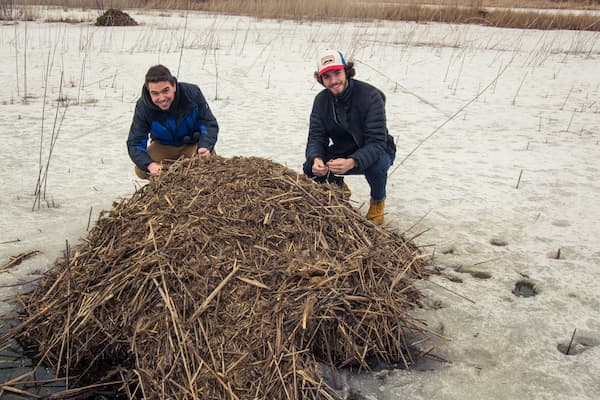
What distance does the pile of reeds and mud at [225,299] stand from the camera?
2.01 m

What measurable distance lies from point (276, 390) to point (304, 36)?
12.4m

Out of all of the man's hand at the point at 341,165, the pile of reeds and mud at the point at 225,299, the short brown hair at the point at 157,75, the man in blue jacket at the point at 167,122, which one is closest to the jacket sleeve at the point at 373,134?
the man's hand at the point at 341,165

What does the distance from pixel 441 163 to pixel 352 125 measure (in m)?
1.91

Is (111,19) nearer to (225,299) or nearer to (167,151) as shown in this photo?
(167,151)

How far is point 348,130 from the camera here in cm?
348

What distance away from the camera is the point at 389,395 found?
6.70 ft

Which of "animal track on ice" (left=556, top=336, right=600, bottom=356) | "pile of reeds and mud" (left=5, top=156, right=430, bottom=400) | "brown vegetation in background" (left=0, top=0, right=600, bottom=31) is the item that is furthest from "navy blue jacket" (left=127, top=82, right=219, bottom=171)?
"brown vegetation in background" (left=0, top=0, right=600, bottom=31)

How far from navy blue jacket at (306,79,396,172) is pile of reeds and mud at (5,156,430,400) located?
861 mm

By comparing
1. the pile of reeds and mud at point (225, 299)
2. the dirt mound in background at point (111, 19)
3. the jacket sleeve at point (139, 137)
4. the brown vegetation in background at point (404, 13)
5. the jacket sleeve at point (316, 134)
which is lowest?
the pile of reeds and mud at point (225, 299)

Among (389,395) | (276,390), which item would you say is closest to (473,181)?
(389,395)

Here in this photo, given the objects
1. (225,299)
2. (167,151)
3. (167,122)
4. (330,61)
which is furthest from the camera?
(167,151)

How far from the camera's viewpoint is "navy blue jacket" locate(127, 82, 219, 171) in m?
3.49

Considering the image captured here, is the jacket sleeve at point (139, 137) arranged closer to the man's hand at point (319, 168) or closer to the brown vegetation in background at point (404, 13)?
the man's hand at point (319, 168)

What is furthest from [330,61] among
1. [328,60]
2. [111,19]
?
[111,19]
